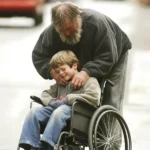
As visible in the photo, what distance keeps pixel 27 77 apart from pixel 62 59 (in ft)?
18.3

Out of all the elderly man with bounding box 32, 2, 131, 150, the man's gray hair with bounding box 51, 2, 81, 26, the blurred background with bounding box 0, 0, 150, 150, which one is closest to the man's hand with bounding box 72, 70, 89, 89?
the elderly man with bounding box 32, 2, 131, 150

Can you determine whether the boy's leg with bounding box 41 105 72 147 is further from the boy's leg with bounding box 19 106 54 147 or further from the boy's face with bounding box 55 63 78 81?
the boy's face with bounding box 55 63 78 81

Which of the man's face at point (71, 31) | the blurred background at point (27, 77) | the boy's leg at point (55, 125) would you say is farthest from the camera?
the blurred background at point (27, 77)

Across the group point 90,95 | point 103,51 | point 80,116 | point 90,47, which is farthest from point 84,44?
point 80,116

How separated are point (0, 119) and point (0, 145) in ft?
3.73

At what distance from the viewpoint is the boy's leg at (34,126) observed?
501 cm

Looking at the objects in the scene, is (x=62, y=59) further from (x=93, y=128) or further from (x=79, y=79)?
(x=93, y=128)

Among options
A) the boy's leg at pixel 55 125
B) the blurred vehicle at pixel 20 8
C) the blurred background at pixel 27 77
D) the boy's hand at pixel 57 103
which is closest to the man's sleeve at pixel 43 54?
the boy's hand at pixel 57 103

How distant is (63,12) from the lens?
202 inches

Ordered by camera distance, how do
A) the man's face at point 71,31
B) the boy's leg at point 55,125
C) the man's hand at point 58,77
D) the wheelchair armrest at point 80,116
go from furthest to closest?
the man's hand at point 58,77 < the man's face at point 71,31 < the wheelchair armrest at point 80,116 < the boy's leg at point 55,125

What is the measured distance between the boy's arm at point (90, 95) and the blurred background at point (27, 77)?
1.78 meters

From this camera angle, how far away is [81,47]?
544 cm

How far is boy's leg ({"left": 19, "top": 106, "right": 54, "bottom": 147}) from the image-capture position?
16.4 feet

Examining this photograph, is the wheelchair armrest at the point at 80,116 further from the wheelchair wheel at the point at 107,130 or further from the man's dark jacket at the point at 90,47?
the man's dark jacket at the point at 90,47
